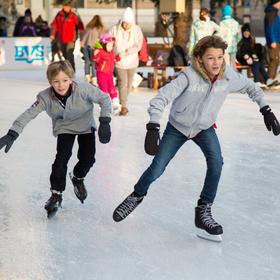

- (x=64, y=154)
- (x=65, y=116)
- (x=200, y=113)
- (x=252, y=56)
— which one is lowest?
(x=252, y=56)

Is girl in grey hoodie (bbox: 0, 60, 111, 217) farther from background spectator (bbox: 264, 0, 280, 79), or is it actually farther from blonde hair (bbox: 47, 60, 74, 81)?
background spectator (bbox: 264, 0, 280, 79)

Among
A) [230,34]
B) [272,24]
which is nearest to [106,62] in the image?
[230,34]

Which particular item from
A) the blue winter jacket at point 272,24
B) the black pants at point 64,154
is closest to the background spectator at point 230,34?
the blue winter jacket at point 272,24

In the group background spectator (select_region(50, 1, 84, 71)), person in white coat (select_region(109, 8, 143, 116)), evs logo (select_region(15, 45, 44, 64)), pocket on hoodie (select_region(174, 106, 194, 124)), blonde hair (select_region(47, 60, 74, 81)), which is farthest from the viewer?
evs logo (select_region(15, 45, 44, 64))

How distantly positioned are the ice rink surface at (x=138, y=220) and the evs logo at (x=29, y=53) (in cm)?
1234

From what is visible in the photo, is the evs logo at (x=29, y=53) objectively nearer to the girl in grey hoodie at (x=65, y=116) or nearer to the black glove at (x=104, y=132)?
the girl in grey hoodie at (x=65, y=116)

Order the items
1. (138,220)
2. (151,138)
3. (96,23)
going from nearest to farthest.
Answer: (151,138)
(138,220)
(96,23)

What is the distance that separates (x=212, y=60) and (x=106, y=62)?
6.78 meters

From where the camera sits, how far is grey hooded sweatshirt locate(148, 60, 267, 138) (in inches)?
178

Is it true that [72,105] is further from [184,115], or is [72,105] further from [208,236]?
[208,236]

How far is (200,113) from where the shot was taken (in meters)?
4.71

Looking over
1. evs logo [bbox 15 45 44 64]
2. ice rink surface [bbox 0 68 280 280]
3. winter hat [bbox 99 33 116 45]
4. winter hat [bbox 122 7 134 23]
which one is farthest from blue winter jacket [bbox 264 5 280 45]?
evs logo [bbox 15 45 44 64]

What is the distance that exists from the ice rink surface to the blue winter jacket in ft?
20.5

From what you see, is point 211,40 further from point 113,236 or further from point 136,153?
point 136,153
